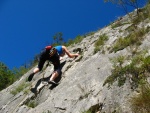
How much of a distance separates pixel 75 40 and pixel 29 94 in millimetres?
6758

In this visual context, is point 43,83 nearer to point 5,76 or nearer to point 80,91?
point 80,91

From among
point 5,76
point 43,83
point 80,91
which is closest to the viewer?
point 80,91


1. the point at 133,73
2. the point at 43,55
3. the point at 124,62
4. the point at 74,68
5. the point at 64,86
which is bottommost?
the point at 133,73

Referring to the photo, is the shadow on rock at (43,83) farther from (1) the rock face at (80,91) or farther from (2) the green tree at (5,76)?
(2) the green tree at (5,76)

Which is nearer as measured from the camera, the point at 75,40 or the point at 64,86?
the point at 64,86

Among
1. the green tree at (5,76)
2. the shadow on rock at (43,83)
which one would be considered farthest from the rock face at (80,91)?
the green tree at (5,76)

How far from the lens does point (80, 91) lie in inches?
453

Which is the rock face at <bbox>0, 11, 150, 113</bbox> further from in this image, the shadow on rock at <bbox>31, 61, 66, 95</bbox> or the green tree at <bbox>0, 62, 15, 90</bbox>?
the green tree at <bbox>0, 62, 15, 90</bbox>

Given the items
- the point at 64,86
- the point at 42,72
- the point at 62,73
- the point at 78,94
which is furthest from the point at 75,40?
the point at 78,94

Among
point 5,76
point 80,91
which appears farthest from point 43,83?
point 5,76

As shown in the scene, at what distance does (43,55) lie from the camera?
1507cm

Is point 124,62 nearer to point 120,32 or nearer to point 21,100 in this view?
point 120,32

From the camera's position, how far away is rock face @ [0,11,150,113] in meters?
9.97

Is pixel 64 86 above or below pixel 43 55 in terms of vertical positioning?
below
